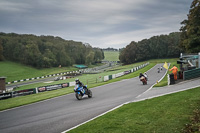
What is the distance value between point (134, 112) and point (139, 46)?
360 ft

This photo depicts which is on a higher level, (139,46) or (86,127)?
(139,46)

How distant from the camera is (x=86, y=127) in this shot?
760 centimetres

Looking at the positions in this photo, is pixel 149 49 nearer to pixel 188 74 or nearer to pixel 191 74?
pixel 191 74

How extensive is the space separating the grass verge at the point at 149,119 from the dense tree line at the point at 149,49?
102 metres

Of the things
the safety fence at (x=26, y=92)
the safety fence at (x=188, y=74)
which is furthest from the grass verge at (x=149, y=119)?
the safety fence at (x=26, y=92)

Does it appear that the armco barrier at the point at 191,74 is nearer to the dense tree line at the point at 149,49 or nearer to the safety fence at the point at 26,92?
the safety fence at the point at 26,92

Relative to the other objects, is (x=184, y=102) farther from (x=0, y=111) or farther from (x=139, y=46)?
(x=139, y=46)

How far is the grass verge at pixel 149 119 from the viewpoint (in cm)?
675

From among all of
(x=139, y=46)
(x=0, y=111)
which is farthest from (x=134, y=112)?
(x=139, y=46)

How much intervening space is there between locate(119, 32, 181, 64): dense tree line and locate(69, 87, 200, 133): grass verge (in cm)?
10187

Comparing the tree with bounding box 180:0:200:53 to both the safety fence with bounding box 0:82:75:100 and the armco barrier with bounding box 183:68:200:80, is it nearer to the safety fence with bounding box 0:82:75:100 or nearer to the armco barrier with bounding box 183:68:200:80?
the armco barrier with bounding box 183:68:200:80

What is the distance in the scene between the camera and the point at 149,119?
7.75 m

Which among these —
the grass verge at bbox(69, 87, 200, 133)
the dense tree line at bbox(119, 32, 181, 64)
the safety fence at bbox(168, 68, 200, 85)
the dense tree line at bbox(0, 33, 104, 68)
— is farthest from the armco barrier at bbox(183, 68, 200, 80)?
the dense tree line at bbox(119, 32, 181, 64)

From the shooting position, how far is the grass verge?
22.1 ft
